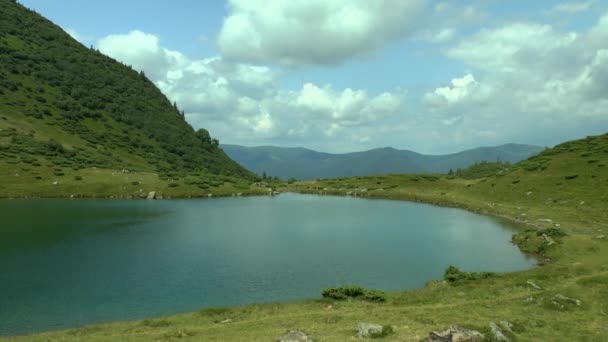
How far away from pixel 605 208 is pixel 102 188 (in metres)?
133

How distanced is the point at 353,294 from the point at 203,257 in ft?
79.2

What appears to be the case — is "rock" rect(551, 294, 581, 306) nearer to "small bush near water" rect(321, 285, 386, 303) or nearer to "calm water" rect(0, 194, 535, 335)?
"small bush near water" rect(321, 285, 386, 303)

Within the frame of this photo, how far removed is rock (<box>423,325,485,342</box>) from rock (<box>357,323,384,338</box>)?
9.10ft

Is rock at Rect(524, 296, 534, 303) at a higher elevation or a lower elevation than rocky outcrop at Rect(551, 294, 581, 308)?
lower

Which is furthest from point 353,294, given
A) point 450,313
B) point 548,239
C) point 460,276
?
point 548,239

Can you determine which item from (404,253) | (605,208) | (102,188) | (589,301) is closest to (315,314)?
(589,301)

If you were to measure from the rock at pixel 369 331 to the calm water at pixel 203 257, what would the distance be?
15.9m

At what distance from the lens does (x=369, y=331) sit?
2325cm

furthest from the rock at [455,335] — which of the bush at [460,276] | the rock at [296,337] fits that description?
the bush at [460,276]

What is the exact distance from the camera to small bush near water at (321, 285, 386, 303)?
35.5 metres

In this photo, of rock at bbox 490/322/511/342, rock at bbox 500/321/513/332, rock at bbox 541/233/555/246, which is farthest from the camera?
rock at bbox 541/233/555/246

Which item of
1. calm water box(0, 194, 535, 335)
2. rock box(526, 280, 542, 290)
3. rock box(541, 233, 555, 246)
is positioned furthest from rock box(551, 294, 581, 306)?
rock box(541, 233, 555, 246)

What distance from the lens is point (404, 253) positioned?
58000 millimetres

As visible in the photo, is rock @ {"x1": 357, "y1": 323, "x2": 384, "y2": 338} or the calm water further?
the calm water
